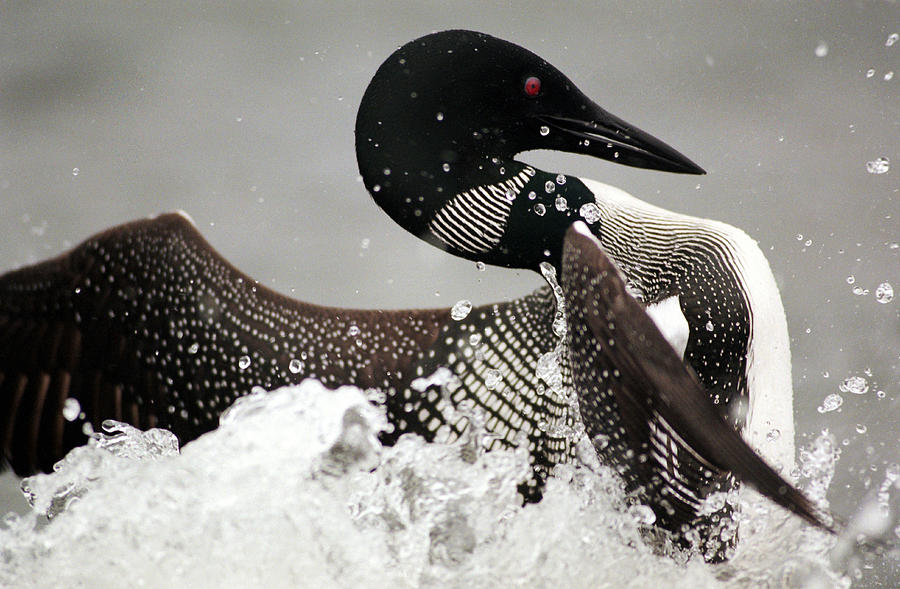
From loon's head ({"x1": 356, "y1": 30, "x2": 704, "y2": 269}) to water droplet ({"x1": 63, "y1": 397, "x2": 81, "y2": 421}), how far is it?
48 cm

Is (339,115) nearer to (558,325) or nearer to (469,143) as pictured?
(469,143)

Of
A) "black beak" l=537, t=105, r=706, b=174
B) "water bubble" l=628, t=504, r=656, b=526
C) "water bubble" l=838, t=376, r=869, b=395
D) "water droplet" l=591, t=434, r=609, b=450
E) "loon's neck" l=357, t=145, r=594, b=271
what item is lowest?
"water bubble" l=628, t=504, r=656, b=526

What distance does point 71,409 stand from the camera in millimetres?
1160

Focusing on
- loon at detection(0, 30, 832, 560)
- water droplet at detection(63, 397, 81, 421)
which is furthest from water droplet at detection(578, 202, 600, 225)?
water droplet at detection(63, 397, 81, 421)

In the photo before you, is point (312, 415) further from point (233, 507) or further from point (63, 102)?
point (63, 102)

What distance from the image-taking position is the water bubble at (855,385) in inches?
59.9

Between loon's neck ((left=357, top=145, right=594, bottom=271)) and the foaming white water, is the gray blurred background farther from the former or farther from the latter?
the foaming white water

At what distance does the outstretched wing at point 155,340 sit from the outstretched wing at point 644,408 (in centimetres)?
31

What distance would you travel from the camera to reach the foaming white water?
0.81 metres

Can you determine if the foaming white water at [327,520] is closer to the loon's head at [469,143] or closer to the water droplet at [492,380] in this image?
the water droplet at [492,380]

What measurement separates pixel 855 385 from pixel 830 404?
0.10m

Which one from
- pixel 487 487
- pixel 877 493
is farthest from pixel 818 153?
pixel 487 487

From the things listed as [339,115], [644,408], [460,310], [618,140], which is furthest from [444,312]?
[339,115]

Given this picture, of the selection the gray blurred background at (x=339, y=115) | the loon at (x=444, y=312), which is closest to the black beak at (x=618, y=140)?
the loon at (x=444, y=312)
